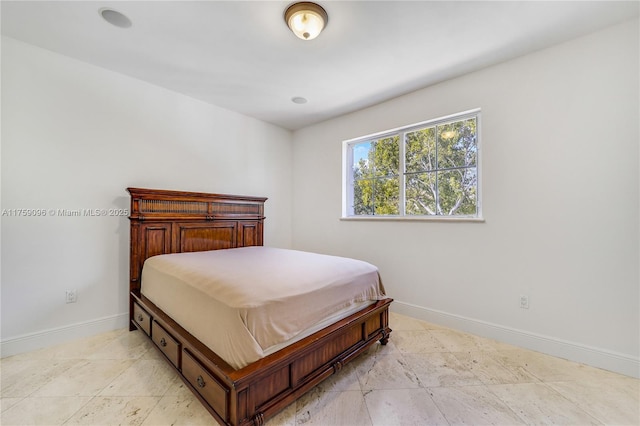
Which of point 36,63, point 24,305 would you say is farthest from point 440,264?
point 36,63

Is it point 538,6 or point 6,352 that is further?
point 6,352

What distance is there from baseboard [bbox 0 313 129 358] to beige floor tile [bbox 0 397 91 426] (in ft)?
2.64

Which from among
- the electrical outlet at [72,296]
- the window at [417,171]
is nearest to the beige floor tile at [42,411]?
the electrical outlet at [72,296]

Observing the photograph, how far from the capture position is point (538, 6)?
68.0 inches

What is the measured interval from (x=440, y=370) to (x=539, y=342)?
963 millimetres

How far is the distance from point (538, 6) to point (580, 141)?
102cm

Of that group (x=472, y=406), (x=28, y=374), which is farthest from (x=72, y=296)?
(x=472, y=406)

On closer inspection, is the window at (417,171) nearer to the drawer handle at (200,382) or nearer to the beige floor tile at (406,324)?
the beige floor tile at (406,324)

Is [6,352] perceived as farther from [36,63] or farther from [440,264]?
[440,264]

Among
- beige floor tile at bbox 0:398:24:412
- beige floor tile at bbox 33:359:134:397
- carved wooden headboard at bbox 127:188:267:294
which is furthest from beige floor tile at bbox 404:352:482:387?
beige floor tile at bbox 0:398:24:412

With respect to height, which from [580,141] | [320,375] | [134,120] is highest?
[134,120]

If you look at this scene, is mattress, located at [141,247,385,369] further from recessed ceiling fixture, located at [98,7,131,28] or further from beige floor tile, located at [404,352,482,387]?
recessed ceiling fixture, located at [98,7,131,28]

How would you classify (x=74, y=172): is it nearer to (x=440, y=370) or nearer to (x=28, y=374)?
(x=28, y=374)

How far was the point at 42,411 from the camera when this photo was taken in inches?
57.2
